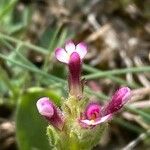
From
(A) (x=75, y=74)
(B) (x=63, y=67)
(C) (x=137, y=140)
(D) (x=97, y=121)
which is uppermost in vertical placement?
(B) (x=63, y=67)

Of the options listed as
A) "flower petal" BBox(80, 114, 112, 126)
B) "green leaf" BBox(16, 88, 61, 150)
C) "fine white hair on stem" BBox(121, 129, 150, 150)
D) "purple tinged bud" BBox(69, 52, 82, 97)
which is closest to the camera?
"flower petal" BBox(80, 114, 112, 126)

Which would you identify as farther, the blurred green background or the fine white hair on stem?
the fine white hair on stem

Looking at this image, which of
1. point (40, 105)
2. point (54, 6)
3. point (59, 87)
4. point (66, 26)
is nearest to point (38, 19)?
point (54, 6)

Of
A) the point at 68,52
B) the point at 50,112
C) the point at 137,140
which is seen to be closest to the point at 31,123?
the point at 137,140

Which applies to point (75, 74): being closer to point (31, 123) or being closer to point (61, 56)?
point (61, 56)

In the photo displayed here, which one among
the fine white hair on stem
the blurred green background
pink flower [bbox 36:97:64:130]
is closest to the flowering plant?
pink flower [bbox 36:97:64:130]

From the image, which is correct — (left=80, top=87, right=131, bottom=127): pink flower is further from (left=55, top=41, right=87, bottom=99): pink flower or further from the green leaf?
the green leaf

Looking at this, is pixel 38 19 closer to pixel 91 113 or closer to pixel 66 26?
pixel 66 26
